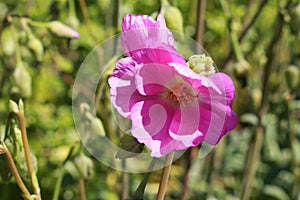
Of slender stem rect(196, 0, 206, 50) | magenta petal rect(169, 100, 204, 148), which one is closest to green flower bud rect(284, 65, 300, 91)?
slender stem rect(196, 0, 206, 50)

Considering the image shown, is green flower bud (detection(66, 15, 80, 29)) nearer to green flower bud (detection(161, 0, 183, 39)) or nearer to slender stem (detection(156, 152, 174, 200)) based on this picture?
green flower bud (detection(161, 0, 183, 39))

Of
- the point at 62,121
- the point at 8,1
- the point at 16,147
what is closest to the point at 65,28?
the point at 16,147

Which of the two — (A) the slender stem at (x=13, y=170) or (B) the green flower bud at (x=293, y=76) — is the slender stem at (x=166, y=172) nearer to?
(A) the slender stem at (x=13, y=170)

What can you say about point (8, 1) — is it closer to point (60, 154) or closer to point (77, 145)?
point (60, 154)

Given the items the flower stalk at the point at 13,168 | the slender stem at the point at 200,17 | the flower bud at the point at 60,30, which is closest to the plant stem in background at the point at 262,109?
the slender stem at the point at 200,17

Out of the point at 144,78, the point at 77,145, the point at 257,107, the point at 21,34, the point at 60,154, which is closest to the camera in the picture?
the point at 144,78

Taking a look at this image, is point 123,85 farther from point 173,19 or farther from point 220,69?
point 220,69

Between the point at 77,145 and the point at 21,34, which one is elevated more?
the point at 21,34

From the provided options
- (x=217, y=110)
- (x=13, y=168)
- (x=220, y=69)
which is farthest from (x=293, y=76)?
(x=13, y=168)
